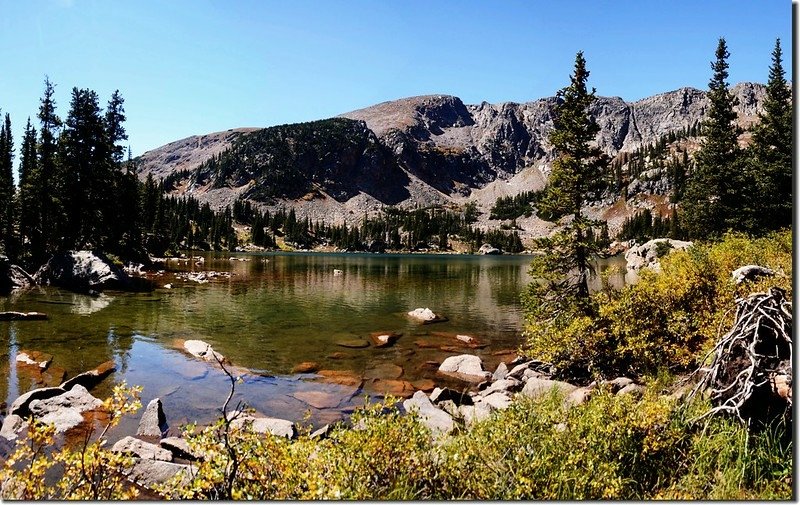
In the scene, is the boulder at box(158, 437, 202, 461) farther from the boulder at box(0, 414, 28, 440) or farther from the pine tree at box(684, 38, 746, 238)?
the pine tree at box(684, 38, 746, 238)

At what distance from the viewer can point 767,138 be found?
4253cm

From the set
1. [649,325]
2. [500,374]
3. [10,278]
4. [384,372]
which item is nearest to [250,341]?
[384,372]

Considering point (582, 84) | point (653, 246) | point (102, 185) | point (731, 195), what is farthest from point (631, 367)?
point (653, 246)

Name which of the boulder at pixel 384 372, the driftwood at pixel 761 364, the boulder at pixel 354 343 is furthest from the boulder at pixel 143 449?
the boulder at pixel 354 343

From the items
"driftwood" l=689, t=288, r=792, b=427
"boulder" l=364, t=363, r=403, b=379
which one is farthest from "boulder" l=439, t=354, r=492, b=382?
"driftwood" l=689, t=288, r=792, b=427

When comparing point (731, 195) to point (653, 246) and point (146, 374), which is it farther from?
point (146, 374)

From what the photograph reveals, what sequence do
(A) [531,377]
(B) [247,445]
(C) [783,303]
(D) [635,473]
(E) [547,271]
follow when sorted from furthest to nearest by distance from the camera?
(E) [547,271], (A) [531,377], (C) [783,303], (D) [635,473], (B) [247,445]

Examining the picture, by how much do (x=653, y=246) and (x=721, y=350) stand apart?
85815 millimetres

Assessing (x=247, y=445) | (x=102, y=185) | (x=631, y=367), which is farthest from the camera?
(x=102, y=185)

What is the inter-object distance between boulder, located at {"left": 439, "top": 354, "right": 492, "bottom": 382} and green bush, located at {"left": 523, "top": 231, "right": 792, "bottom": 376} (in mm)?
2987

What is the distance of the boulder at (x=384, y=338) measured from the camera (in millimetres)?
25013

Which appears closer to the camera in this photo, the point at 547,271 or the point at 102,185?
the point at 547,271

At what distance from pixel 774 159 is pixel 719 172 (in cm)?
411

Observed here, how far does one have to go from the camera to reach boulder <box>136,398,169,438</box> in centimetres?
1209
